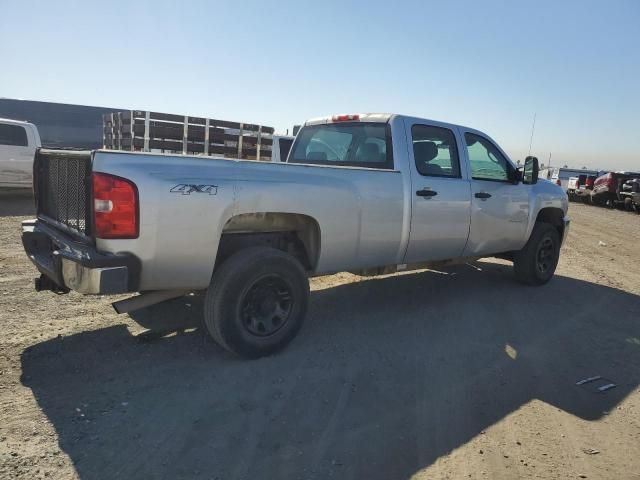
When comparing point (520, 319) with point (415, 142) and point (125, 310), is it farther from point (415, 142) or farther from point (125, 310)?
point (125, 310)

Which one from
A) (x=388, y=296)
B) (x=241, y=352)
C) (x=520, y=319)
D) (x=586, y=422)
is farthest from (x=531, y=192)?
(x=241, y=352)

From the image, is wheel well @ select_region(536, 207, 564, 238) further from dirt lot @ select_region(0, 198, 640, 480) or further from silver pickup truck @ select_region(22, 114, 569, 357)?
dirt lot @ select_region(0, 198, 640, 480)

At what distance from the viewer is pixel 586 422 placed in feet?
10.7

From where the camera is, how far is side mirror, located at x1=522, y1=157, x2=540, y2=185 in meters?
5.89

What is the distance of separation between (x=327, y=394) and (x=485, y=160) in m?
3.58

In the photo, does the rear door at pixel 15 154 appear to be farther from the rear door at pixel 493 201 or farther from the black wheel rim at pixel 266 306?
the rear door at pixel 493 201

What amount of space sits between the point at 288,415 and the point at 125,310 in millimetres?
1396

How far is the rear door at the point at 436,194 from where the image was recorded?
15.7ft

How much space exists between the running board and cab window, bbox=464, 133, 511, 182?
137 inches

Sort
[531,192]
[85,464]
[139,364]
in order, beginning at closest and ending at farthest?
[85,464], [139,364], [531,192]

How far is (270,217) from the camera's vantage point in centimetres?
392

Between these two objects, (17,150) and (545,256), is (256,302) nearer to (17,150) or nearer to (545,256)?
(545,256)

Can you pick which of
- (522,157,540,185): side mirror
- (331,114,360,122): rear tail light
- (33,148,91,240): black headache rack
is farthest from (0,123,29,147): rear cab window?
(522,157,540,185): side mirror

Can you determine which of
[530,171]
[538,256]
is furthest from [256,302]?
[538,256]
